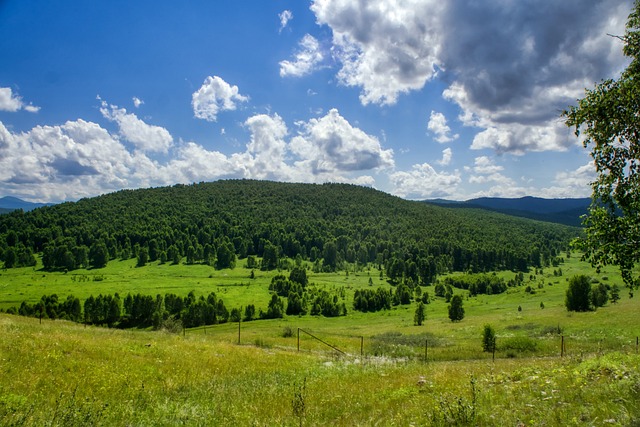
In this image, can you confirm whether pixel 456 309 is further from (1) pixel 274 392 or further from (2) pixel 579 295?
(1) pixel 274 392

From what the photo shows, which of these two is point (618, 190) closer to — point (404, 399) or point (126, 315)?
point (404, 399)

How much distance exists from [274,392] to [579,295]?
8954cm

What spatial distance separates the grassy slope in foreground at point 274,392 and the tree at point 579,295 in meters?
77.5

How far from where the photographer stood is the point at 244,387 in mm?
15156

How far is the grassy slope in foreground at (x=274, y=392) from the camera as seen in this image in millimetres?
9531

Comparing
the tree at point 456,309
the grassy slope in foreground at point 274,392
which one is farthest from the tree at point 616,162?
the tree at point 456,309

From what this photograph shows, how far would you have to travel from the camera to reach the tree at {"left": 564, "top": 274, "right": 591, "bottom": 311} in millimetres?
77938

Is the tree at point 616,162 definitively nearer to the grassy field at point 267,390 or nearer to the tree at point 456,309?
the grassy field at point 267,390

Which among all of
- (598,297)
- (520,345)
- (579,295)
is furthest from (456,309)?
(520,345)

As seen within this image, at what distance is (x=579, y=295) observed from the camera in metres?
78.7

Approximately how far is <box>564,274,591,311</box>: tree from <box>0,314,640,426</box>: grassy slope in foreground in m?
77.5

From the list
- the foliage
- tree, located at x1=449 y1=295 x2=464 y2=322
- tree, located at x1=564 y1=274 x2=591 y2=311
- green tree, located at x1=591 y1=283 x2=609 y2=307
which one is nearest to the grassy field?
tree, located at x1=449 y1=295 x2=464 y2=322

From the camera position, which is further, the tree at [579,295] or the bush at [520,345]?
the tree at [579,295]

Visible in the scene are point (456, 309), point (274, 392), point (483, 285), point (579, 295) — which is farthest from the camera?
point (483, 285)
